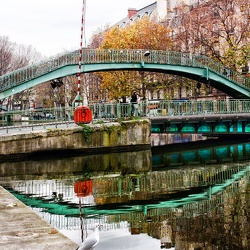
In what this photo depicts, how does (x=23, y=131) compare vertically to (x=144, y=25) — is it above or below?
below

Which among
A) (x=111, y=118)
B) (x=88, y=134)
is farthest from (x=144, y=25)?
(x=88, y=134)

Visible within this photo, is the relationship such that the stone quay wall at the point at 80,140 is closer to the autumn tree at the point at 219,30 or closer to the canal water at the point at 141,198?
the canal water at the point at 141,198

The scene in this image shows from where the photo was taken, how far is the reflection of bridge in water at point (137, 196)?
1123cm

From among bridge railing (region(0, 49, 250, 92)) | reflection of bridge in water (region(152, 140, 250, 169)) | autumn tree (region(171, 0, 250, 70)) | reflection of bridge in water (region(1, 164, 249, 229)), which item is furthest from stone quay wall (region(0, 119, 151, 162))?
autumn tree (region(171, 0, 250, 70))

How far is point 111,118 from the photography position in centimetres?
2970

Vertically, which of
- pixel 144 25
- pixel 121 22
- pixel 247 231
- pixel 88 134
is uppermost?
pixel 121 22

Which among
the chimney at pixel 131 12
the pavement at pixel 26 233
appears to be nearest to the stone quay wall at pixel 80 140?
the pavement at pixel 26 233

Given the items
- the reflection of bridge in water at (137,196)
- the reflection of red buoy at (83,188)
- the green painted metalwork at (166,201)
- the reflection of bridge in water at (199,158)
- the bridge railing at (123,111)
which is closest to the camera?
the reflection of bridge in water at (137,196)

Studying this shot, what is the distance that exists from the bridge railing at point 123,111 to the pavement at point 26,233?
57.7 ft

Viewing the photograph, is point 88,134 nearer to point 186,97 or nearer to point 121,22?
point 186,97

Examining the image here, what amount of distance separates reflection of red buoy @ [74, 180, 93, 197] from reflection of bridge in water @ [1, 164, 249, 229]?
0.55 feet

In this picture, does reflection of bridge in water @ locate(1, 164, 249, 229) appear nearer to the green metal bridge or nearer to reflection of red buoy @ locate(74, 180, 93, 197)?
reflection of red buoy @ locate(74, 180, 93, 197)

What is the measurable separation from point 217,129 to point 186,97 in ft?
91.2

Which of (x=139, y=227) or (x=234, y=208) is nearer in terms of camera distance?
(x=139, y=227)
